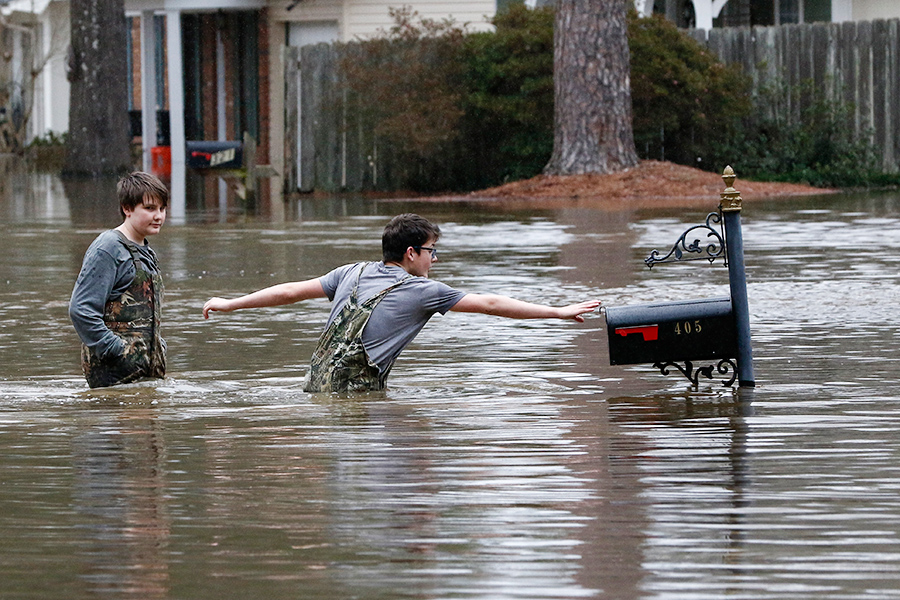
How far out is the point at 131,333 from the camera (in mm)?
7184

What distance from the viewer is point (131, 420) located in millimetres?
6422

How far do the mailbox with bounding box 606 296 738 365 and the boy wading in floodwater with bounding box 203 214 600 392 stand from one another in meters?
0.29

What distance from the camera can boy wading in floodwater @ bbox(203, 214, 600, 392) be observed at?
6.89 meters

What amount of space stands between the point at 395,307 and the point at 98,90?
2525cm

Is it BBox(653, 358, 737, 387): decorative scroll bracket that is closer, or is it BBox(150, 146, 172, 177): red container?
BBox(653, 358, 737, 387): decorative scroll bracket

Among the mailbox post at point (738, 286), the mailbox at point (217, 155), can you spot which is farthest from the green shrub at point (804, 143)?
the mailbox post at point (738, 286)

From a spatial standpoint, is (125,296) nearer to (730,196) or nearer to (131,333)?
(131,333)

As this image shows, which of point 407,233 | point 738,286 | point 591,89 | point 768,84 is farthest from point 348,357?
point 768,84

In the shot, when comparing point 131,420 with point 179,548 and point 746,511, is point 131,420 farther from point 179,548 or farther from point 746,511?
point 746,511

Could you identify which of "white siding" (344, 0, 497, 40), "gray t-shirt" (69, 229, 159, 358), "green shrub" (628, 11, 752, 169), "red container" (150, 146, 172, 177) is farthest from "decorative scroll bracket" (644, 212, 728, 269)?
"red container" (150, 146, 172, 177)

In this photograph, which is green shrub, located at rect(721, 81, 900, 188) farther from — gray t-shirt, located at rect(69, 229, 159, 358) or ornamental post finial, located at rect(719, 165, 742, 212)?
gray t-shirt, located at rect(69, 229, 159, 358)

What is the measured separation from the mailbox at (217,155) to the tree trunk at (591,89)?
618 cm

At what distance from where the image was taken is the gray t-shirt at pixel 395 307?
6.88 metres

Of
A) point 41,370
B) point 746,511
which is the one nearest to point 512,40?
point 41,370
